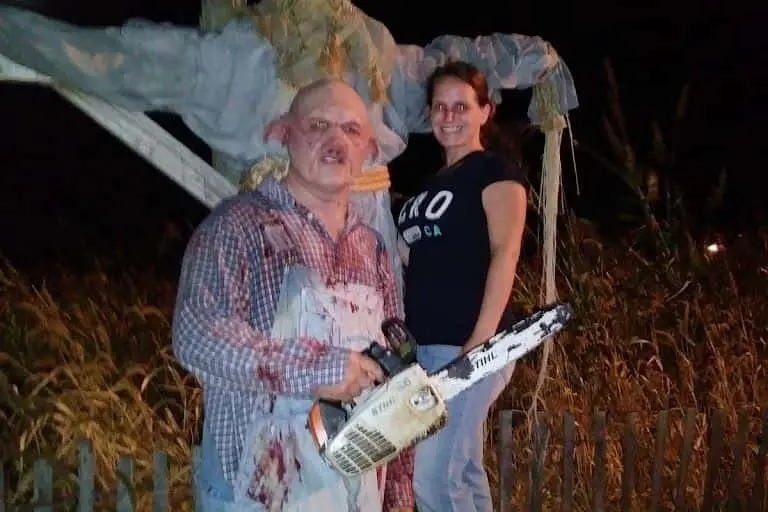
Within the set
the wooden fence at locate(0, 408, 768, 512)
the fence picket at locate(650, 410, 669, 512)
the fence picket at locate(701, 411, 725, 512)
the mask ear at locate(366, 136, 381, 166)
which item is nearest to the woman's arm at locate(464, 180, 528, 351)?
the mask ear at locate(366, 136, 381, 166)

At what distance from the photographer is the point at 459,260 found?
9.09 ft

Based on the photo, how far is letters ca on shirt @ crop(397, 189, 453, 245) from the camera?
2777 mm

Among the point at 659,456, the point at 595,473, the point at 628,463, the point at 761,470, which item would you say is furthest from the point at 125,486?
the point at 761,470

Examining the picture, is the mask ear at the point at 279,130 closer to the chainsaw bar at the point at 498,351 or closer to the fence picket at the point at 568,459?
the chainsaw bar at the point at 498,351

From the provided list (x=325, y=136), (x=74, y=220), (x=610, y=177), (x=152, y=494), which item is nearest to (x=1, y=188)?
(x=74, y=220)

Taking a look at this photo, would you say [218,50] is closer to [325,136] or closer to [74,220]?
[325,136]

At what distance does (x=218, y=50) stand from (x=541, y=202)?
1212 mm

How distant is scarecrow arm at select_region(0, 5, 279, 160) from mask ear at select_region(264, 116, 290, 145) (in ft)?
0.91

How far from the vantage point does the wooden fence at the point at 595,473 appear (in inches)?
106

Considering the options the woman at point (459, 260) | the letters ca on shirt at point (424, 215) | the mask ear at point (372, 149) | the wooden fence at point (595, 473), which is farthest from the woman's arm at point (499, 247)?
the wooden fence at point (595, 473)

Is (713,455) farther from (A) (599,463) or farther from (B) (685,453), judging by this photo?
(A) (599,463)

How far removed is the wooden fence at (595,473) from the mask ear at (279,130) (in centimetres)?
98

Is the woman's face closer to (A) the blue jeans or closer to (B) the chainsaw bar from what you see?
(A) the blue jeans

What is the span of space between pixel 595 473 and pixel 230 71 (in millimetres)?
1827
